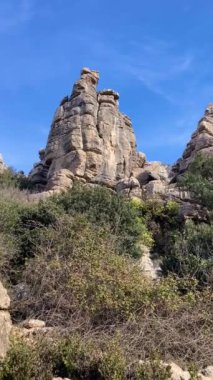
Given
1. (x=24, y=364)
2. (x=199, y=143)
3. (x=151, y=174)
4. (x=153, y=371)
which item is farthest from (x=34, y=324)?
(x=199, y=143)

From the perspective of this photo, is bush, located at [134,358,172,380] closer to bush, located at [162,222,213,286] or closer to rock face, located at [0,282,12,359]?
rock face, located at [0,282,12,359]

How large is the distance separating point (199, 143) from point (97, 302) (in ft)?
84.5

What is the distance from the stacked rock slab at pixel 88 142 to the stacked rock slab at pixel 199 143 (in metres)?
3.46

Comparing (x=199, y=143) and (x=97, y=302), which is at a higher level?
(x=199, y=143)

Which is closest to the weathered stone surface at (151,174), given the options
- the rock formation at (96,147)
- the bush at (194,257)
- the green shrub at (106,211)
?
the rock formation at (96,147)

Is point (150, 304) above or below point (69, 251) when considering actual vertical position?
below

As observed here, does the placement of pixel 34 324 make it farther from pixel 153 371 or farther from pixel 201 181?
pixel 201 181

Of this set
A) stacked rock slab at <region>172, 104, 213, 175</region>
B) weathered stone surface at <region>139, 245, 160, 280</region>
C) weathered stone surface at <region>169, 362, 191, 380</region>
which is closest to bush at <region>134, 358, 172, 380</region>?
weathered stone surface at <region>169, 362, 191, 380</region>

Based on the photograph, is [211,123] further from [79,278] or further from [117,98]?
[79,278]

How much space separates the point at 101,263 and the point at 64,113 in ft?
91.8

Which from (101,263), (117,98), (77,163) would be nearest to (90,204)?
(101,263)

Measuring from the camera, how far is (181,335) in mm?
9219

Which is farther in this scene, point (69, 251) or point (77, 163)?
point (77, 163)

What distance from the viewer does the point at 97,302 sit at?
9859 millimetres
